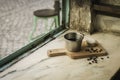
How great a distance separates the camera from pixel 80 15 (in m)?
3.51

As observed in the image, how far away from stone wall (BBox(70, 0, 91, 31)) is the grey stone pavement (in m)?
1.29

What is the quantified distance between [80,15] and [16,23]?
7.62 ft

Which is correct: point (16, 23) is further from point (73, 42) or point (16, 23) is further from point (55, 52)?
point (73, 42)

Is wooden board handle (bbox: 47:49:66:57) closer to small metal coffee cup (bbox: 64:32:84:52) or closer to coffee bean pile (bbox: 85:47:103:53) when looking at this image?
small metal coffee cup (bbox: 64:32:84:52)

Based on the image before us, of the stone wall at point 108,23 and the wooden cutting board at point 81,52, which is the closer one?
the wooden cutting board at point 81,52

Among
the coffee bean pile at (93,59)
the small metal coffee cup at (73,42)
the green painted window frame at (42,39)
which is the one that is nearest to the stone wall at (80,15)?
the green painted window frame at (42,39)

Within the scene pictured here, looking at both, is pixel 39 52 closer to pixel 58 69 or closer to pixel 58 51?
pixel 58 51

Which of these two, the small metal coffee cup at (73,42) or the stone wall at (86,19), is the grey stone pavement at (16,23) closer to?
the stone wall at (86,19)

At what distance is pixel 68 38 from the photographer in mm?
3084

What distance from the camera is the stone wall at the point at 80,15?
11.2 ft

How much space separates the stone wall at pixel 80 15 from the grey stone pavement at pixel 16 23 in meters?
1.29

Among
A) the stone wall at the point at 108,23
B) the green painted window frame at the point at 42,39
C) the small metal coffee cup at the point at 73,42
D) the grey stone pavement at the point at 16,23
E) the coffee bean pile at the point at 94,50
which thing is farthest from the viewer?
the grey stone pavement at the point at 16,23

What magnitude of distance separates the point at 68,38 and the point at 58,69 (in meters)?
0.52

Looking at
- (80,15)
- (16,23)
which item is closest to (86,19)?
(80,15)
